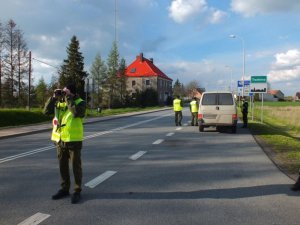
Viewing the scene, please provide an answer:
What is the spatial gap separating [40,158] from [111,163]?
2248 mm

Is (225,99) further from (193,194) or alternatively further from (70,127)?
(70,127)

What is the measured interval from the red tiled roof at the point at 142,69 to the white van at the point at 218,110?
251 ft

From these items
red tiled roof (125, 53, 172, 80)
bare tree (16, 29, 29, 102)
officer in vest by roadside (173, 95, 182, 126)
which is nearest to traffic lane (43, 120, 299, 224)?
officer in vest by roadside (173, 95, 182, 126)

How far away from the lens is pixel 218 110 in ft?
65.1

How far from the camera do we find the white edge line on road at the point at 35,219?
5.36 metres

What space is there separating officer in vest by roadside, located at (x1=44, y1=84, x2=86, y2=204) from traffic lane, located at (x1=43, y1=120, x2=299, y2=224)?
45 centimetres

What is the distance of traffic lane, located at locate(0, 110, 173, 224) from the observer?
6.15 meters

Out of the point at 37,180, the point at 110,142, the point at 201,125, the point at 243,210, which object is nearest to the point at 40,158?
the point at 37,180

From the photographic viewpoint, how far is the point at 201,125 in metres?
20.3

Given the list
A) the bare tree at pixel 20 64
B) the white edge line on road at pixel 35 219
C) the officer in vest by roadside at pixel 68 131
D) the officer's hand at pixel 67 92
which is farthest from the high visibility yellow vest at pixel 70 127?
the bare tree at pixel 20 64

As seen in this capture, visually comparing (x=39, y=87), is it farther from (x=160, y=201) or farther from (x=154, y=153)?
(x=160, y=201)

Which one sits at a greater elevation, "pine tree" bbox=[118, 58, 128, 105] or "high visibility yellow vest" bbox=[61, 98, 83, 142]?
"pine tree" bbox=[118, 58, 128, 105]

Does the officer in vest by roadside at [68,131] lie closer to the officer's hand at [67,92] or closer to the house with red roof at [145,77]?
the officer's hand at [67,92]

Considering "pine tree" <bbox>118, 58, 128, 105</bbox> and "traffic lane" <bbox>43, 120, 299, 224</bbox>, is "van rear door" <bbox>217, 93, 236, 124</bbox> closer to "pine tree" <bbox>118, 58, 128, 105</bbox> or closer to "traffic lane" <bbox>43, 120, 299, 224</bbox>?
"traffic lane" <bbox>43, 120, 299, 224</bbox>
